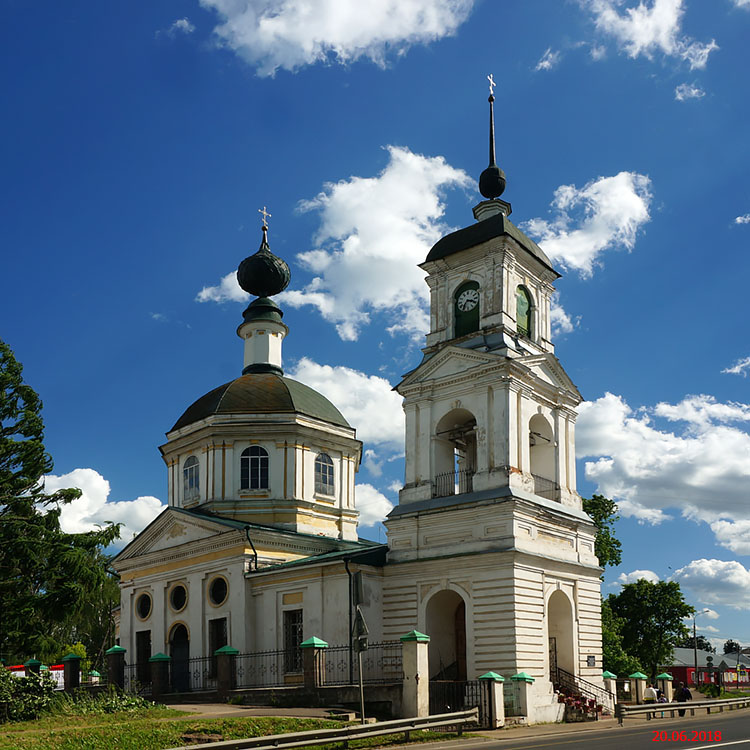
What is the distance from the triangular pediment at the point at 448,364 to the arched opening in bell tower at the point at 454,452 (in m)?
1.26

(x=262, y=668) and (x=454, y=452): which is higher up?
(x=454, y=452)

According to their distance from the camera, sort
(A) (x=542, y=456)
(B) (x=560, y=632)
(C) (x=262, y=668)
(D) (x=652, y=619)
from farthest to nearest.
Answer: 1. (D) (x=652, y=619)
2. (A) (x=542, y=456)
3. (C) (x=262, y=668)
4. (B) (x=560, y=632)

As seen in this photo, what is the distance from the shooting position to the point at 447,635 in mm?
26203

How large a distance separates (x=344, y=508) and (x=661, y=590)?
27509 millimetres

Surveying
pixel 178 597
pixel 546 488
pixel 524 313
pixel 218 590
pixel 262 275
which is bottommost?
pixel 178 597

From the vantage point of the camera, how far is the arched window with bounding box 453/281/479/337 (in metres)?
27.8

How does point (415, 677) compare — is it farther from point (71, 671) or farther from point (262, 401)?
point (262, 401)

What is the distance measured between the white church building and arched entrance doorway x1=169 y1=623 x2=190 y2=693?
0.07m

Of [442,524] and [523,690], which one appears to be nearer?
[523,690]

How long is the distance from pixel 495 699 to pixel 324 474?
1551 centimetres

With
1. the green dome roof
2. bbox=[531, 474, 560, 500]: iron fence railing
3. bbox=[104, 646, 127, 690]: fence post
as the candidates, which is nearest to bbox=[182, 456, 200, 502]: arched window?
the green dome roof

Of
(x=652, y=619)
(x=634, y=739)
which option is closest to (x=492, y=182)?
(x=634, y=739)

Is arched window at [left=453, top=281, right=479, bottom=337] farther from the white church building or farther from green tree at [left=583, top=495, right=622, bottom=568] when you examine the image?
green tree at [left=583, top=495, right=622, bottom=568]

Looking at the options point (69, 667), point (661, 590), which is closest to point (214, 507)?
point (69, 667)
